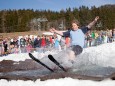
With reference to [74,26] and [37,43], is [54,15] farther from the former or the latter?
[74,26]

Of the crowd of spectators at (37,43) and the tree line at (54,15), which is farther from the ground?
the tree line at (54,15)

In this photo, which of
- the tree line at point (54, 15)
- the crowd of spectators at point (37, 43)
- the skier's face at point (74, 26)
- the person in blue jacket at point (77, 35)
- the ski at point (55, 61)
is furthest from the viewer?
the tree line at point (54, 15)

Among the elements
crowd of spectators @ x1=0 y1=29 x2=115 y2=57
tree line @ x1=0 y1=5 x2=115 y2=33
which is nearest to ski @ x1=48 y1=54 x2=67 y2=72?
crowd of spectators @ x1=0 y1=29 x2=115 y2=57

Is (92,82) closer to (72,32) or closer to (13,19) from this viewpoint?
(72,32)

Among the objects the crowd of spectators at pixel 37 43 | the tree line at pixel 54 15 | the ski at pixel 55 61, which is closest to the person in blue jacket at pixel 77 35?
the ski at pixel 55 61

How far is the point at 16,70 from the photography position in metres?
→ 11.0

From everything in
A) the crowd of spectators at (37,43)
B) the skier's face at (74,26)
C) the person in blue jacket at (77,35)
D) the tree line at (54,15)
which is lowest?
the crowd of spectators at (37,43)

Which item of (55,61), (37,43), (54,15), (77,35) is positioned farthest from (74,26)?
(54,15)

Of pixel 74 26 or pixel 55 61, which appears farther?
pixel 74 26

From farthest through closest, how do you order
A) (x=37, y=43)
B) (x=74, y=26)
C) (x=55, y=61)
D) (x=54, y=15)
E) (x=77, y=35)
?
(x=54, y=15), (x=37, y=43), (x=74, y=26), (x=77, y=35), (x=55, y=61)

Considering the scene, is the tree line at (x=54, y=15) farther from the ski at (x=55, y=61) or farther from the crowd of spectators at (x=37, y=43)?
the ski at (x=55, y=61)

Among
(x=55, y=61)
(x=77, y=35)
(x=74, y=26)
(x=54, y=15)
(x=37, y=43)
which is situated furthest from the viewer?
(x=54, y=15)

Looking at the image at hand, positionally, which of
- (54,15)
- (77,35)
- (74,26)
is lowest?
(77,35)

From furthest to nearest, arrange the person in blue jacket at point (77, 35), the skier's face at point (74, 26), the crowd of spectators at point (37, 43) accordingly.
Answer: the crowd of spectators at point (37, 43) → the skier's face at point (74, 26) → the person in blue jacket at point (77, 35)
